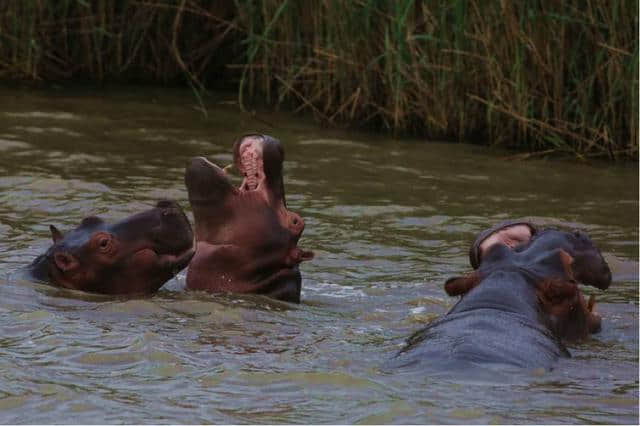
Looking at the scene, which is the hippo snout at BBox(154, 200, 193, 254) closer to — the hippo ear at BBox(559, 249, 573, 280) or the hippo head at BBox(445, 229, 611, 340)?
the hippo head at BBox(445, 229, 611, 340)

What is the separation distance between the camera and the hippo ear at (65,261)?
530 cm

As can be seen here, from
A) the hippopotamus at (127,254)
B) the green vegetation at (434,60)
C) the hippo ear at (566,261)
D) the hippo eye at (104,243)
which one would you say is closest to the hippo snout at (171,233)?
the hippopotamus at (127,254)

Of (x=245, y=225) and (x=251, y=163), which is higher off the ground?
(x=251, y=163)

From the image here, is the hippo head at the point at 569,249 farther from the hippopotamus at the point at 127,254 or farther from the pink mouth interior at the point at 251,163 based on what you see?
the hippopotamus at the point at 127,254

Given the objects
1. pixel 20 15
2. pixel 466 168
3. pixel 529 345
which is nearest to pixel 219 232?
pixel 529 345

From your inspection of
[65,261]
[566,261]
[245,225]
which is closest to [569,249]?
[566,261]

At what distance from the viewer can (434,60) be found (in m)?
9.09

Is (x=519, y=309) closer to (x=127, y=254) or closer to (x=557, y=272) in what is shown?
(x=557, y=272)

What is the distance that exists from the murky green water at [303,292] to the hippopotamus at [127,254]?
92mm

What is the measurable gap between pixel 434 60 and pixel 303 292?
11.6 ft

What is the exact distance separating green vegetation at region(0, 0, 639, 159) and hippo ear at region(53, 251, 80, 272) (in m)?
3.82

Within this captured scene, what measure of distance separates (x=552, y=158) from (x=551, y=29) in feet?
2.89

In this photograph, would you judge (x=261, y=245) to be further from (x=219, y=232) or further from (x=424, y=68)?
(x=424, y=68)

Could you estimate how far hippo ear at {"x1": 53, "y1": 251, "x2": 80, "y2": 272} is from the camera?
530 cm
